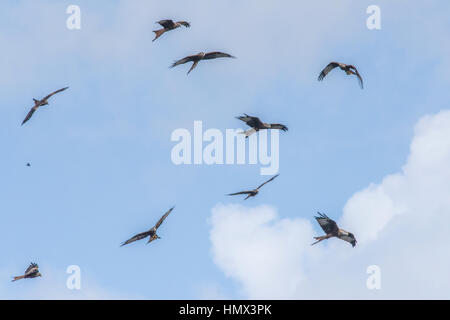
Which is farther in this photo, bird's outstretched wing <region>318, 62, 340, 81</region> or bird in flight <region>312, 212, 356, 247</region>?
bird's outstretched wing <region>318, 62, 340, 81</region>

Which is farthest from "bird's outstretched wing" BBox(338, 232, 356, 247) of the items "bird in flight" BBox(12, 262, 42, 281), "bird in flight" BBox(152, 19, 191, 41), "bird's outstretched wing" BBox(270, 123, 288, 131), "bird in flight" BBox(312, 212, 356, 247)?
"bird in flight" BBox(12, 262, 42, 281)

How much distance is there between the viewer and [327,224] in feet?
191

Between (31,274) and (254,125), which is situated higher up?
(254,125)

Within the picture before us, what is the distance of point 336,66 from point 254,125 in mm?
6164

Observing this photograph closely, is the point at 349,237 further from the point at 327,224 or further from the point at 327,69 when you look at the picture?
the point at 327,69

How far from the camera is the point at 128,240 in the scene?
2361 inches

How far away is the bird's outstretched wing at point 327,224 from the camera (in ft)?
189

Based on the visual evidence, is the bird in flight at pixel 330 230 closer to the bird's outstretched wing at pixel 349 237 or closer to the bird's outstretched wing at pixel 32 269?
the bird's outstretched wing at pixel 349 237

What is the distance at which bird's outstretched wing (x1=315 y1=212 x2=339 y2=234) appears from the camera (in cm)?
5775

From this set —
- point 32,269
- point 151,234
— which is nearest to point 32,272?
point 32,269

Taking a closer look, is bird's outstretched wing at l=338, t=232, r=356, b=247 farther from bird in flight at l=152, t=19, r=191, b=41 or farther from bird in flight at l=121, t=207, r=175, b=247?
bird in flight at l=152, t=19, r=191, b=41

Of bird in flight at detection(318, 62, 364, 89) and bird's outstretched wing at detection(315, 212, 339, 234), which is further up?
bird in flight at detection(318, 62, 364, 89)
